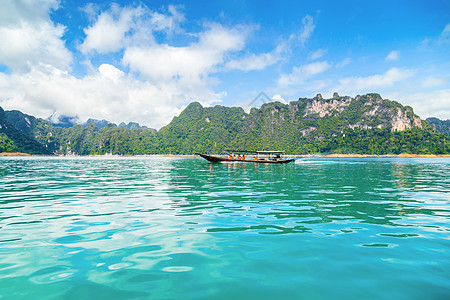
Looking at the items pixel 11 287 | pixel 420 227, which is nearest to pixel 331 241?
pixel 420 227

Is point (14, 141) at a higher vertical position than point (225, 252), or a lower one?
higher

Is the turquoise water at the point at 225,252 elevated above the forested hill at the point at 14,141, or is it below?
below

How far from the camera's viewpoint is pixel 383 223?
8141 millimetres

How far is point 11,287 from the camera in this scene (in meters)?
4.14

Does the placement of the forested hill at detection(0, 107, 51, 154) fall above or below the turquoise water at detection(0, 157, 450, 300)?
above

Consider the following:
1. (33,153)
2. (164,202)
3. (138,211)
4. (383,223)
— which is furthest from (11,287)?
(33,153)

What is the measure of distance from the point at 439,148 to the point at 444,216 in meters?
191

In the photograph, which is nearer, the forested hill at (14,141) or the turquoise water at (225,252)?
the turquoise water at (225,252)

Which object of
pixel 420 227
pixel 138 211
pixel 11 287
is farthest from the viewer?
pixel 138 211

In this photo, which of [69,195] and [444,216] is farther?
[69,195]

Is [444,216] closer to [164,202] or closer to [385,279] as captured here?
[385,279]

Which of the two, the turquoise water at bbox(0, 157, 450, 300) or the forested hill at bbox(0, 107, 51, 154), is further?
the forested hill at bbox(0, 107, 51, 154)

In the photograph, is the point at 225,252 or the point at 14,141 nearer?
the point at 225,252

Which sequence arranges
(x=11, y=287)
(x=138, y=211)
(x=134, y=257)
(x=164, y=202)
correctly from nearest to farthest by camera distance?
(x=11, y=287)
(x=134, y=257)
(x=138, y=211)
(x=164, y=202)
